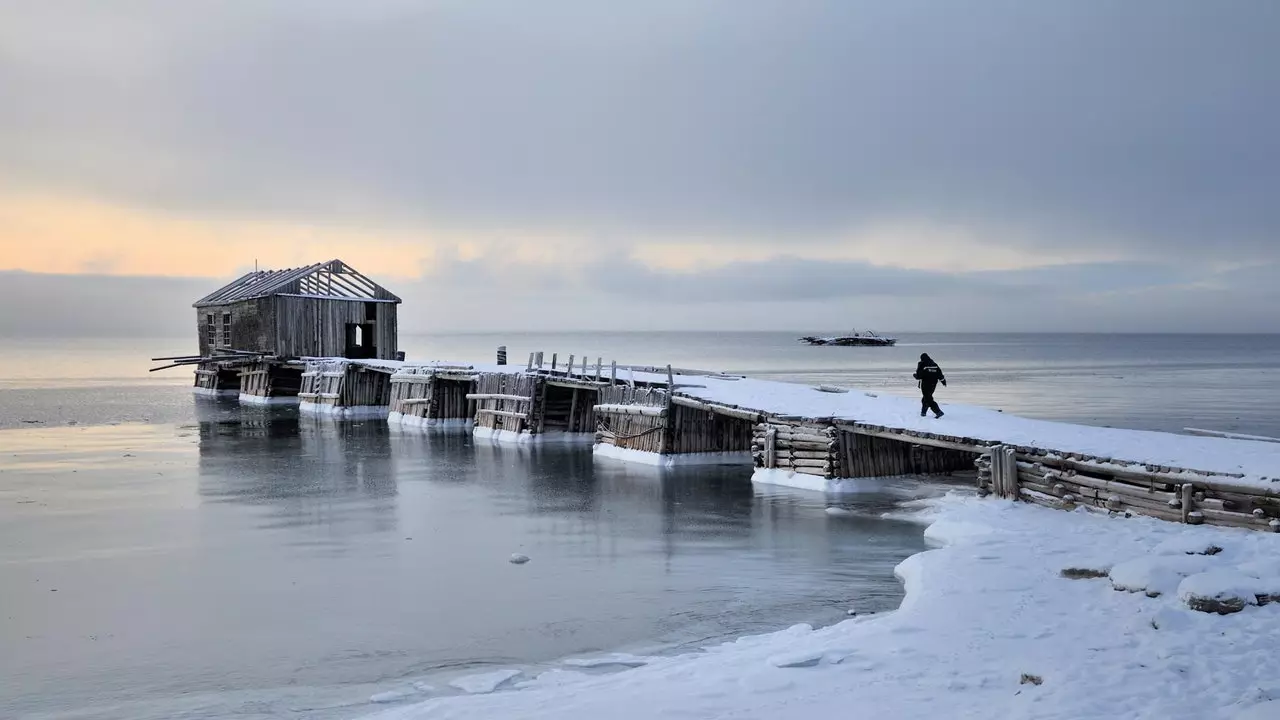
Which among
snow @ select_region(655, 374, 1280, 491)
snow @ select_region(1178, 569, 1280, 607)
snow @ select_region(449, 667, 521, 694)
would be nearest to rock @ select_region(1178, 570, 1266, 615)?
snow @ select_region(1178, 569, 1280, 607)

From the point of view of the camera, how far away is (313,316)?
52.3m

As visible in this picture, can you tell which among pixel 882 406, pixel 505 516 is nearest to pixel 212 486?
pixel 505 516

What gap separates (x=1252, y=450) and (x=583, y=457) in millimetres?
17291

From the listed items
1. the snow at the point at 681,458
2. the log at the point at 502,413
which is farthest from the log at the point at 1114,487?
the log at the point at 502,413

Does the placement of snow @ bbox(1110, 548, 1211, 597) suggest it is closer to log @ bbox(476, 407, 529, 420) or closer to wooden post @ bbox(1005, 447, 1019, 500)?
wooden post @ bbox(1005, 447, 1019, 500)

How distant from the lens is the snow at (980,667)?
921 cm

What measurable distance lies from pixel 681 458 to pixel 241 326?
3494 centimetres

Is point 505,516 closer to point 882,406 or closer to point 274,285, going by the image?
point 882,406

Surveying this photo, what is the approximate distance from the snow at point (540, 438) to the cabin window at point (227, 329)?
89.2 ft

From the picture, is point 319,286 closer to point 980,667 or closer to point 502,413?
point 502,413

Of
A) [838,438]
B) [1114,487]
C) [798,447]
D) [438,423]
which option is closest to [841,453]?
[838,438]

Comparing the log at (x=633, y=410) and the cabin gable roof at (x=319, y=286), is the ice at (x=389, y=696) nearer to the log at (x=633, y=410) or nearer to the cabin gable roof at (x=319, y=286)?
the log at (x=633, y=410)

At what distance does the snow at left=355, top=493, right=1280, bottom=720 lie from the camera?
9211 millimetres

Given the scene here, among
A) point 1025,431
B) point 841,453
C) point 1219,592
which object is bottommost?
point 1219,592
